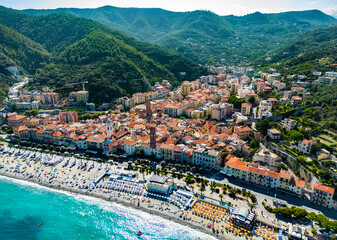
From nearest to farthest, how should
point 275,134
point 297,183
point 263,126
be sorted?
point 297,183
point 275,134
point 263,126

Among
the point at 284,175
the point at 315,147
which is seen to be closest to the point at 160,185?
the point at 284,175

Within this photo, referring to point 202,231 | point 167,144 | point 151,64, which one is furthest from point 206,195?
point 151,64

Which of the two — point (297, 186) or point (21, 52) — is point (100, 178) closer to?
point (297, 186)

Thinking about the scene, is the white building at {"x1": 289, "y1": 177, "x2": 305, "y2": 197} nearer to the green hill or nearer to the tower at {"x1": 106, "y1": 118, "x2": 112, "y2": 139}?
the tower at {"x1": 106, "y1": 118, "x2": 112, "y2": 139}

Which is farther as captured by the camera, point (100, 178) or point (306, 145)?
point (100, 178)

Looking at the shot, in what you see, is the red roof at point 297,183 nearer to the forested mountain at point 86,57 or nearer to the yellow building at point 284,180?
the yellow building at point 284,180

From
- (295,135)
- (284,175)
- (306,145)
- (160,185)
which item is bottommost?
(160,185)
